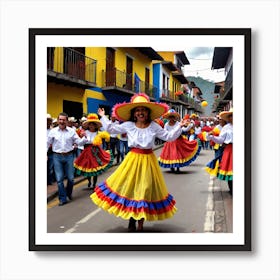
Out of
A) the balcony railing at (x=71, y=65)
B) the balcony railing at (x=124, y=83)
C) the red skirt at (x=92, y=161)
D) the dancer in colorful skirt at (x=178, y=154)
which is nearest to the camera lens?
the balcony railing at (x=71, y=65)

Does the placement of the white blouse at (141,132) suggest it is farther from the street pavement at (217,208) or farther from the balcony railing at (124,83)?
the street pavement at (217,208)

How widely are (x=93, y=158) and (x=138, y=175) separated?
7.25ft

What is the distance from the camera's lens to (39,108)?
3.71 meters

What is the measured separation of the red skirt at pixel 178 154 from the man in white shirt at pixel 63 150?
8.78 feet

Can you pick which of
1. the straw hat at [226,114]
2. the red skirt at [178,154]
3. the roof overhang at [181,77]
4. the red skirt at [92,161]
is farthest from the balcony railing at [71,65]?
the red skirt at [178,154]

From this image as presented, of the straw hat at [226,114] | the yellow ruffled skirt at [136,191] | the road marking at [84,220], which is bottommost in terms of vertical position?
the road marking at [84,220]

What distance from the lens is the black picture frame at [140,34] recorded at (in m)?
3.60

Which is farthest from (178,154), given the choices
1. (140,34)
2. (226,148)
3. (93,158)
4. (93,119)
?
(140,34)

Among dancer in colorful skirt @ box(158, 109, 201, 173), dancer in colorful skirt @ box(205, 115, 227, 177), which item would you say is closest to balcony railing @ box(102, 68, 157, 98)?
dancer in colorful skirt @ box(205, 115, 227, 177)

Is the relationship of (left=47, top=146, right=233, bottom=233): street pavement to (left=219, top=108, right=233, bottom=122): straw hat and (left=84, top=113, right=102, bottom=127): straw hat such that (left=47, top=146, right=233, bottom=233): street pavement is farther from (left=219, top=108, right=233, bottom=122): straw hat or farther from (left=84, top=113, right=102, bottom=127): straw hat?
(left=84, top=113, right=102, bottom=127): straw hat

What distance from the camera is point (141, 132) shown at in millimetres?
3844
